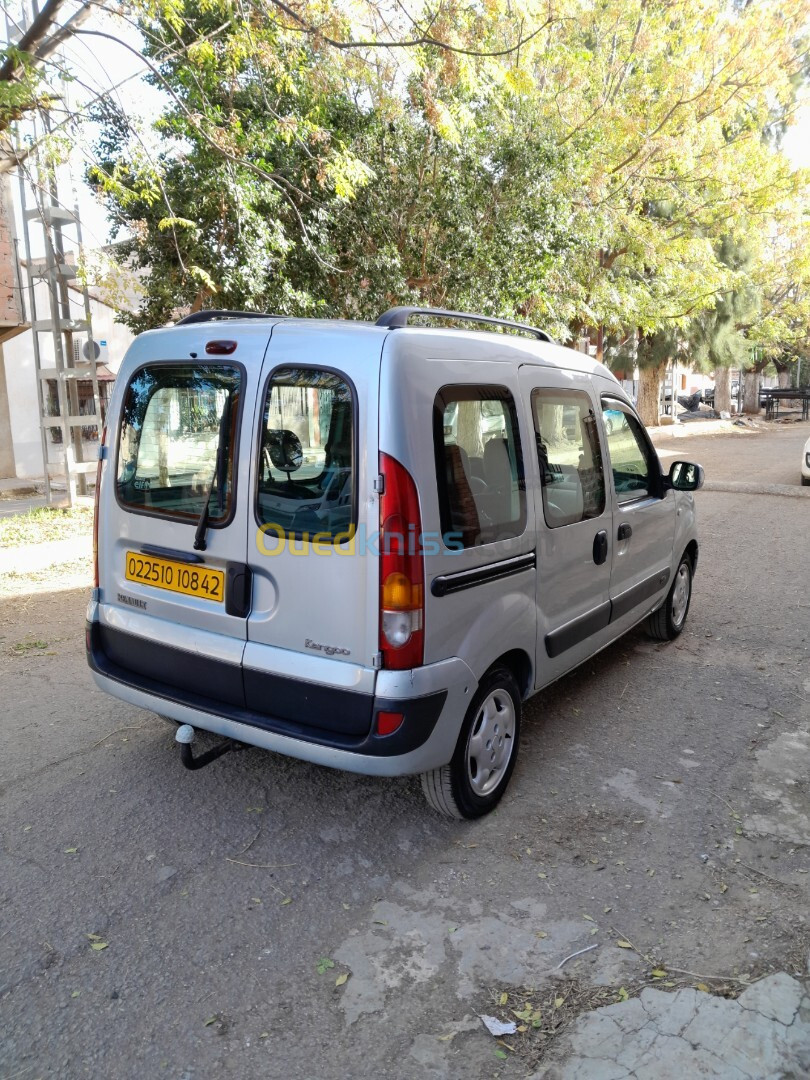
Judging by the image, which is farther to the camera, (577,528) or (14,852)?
(577,528)

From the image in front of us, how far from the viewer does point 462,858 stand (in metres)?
3.09

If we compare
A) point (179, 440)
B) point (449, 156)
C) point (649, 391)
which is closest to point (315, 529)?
point (179, 440)

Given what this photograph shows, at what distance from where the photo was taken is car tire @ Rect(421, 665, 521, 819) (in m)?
3.18

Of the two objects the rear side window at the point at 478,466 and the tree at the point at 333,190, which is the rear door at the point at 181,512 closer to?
the rear side window at the point at 478,466

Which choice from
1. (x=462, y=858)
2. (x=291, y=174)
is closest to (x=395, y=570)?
(x=462, y=858)

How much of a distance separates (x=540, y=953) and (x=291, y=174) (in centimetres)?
1040

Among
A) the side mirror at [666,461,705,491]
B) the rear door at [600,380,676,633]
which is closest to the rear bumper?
the rear door at [600,380,676,633]

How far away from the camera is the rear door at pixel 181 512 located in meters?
3.06

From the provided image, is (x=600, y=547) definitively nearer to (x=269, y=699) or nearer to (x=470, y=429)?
(x=470, y=429)

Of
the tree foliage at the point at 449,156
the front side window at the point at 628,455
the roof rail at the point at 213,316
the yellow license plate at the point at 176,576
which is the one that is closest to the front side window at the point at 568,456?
the front side window at the point at 628,455

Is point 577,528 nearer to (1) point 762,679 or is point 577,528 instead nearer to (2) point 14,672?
(1) point 762,679

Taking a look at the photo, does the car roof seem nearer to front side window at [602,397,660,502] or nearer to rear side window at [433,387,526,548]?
rear side window at [433,387,526,548]

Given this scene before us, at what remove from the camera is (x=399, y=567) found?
9.02 feet

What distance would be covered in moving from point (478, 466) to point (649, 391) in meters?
23.9
